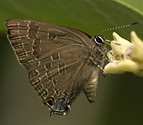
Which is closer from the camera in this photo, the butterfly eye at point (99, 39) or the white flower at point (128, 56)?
the white flower at point (128, 56)

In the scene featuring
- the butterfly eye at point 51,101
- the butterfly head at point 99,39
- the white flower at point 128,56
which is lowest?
the white flower at point 128,56

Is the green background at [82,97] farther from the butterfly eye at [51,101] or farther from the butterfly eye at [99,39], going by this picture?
the butterfly eye at [51,101]

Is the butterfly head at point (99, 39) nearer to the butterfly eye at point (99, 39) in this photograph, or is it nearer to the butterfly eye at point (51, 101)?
the butterfly eye at point (99, 39)

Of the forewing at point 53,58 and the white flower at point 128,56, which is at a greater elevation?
the forewing at point 53,58

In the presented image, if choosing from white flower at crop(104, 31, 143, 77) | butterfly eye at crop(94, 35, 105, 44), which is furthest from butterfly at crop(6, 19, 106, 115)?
white flower at crop(104, 31, 143, 77)

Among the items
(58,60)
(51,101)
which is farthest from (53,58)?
(51,101)

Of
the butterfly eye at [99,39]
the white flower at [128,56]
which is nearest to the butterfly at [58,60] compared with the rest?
the butterfly eye at [99,39]
